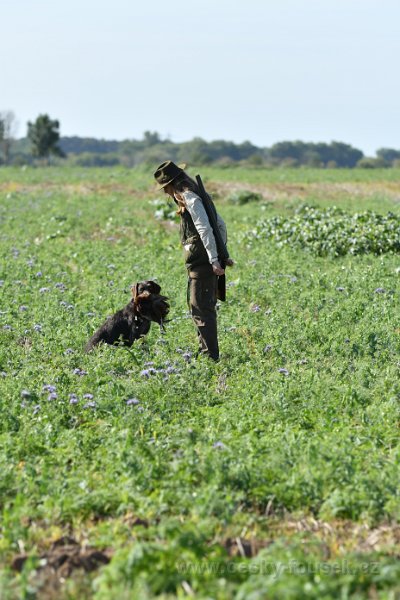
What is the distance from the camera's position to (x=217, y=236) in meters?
7.30

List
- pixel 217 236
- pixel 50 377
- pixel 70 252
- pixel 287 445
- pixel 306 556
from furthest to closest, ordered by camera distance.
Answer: pixel 70 252 < pixel 217 236 < pixel 50 377 < pixel 287 445 < pixel 306 556

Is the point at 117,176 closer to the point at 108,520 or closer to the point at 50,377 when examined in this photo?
the point at 50,377

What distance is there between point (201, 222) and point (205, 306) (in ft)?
2.88

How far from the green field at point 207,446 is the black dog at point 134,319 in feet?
0.53

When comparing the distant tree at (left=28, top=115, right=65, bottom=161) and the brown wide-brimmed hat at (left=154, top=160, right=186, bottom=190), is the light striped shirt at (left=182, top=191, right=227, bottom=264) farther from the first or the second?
the distant tree at (left=28, top=115, right=65, bottom=161)

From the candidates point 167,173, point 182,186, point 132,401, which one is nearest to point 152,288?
point 182,186

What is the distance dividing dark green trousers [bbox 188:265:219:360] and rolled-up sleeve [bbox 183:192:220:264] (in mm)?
345

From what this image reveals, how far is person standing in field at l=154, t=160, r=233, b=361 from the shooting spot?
713 cm

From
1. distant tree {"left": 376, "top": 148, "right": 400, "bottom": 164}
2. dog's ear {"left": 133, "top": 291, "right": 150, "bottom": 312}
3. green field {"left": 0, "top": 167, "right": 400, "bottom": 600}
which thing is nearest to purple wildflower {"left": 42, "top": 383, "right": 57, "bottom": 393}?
green field {"left": 0, "top": 167, "right": 400, "bottom": 600}

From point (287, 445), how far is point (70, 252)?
10233 mm

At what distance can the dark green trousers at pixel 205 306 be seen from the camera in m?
7.48

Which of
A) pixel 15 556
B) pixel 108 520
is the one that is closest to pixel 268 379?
pixel 108 520

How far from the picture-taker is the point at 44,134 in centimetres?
7469

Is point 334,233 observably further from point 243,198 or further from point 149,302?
point 243,198
